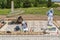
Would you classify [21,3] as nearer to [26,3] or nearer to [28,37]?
[26,3]

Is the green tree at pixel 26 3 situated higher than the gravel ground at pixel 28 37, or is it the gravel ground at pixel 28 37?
the gravel ground at pixel 28 37

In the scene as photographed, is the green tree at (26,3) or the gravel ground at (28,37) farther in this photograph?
the green tree at (26,3)

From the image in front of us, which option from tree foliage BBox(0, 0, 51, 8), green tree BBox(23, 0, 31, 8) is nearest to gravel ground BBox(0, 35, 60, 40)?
tree foliage BBox(0, 0, 51, 8)

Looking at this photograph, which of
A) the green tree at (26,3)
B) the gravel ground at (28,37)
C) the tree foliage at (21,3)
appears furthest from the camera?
the green tree at (26,3)

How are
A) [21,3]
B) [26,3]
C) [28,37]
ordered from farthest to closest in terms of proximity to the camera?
[26,3] < [21,3] < [28,37]

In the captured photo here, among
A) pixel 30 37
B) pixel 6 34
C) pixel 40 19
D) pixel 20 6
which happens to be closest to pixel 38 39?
pixel 30 37

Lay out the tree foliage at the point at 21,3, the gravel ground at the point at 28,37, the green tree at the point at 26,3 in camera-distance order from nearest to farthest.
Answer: the gravel ground at the point at 28,37
the tree foliage at the point at 21,3
the green tree at the point at 26,3

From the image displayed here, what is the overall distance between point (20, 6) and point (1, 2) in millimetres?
2128

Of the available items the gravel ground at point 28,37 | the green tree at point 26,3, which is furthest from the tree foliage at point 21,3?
the gravel ground at point 28,37

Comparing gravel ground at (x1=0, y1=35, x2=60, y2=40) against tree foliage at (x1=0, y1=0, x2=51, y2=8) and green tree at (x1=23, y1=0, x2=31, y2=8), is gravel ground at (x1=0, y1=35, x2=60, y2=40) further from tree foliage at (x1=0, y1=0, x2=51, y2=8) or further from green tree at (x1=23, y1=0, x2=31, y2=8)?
green tree at (x1=23, y1=0, x2=31, y2=8)

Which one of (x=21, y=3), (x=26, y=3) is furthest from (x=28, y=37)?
(x=26, y=3)

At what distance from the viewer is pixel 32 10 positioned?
24.9 meters

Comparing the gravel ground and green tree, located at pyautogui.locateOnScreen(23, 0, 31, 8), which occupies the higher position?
the gravel ground

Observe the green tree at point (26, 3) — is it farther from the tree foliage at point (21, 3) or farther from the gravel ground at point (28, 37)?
the gravel ground at point (28, 37)
